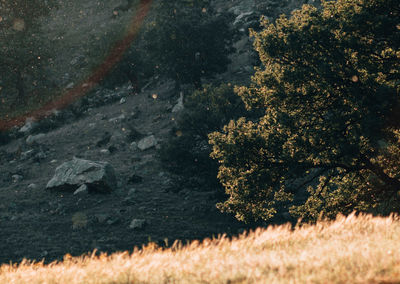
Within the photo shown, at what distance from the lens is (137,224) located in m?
18.2

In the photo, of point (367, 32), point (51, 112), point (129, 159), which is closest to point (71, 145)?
point (129, 159)

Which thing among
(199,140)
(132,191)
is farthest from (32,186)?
(199,140)

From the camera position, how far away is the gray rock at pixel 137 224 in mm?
→ 18109

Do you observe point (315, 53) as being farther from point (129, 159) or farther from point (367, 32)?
point (129, 159)

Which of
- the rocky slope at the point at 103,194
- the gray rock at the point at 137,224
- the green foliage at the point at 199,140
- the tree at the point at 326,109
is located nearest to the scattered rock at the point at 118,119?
the rocky slope at the point at 103,194

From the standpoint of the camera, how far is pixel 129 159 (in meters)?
26.3

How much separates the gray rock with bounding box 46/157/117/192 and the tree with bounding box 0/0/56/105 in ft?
86.5

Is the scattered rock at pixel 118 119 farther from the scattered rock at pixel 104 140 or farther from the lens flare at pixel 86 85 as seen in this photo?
the lens flare at pixel 86 85

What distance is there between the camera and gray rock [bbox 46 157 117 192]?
2172cm

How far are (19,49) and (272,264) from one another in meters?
46.6

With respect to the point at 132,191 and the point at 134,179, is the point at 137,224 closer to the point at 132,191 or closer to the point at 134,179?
the point at 132,191

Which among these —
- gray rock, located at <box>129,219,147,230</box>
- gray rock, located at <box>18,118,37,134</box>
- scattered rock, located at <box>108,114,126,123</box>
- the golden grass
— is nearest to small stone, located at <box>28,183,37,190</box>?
gray rock, located at <box>129,219,147,230</box>

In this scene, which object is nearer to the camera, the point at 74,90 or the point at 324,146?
the point at 324,146

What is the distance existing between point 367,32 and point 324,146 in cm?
433
